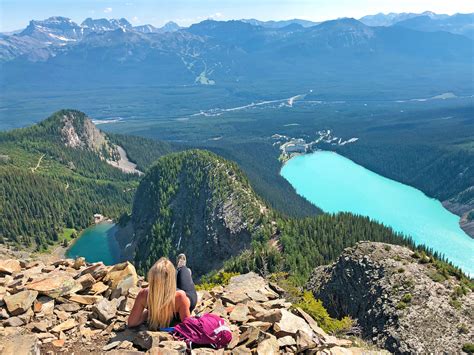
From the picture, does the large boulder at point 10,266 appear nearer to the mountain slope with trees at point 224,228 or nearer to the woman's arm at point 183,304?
the woman's arm at point 183,304

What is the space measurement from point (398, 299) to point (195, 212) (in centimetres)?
9035

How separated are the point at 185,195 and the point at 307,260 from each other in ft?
227

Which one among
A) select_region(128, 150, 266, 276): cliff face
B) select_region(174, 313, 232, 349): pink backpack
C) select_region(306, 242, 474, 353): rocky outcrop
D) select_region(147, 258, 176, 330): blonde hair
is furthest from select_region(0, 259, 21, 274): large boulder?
select_region(128, 150, 266, 276): cliff face

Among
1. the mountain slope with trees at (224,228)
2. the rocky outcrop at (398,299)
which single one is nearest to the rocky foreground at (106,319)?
the rocky outcrop at (398,299)

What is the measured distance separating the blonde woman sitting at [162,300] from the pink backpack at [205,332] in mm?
670

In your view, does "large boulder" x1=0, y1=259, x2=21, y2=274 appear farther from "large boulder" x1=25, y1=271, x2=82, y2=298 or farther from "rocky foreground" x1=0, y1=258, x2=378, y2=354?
"large boulder" x1=25, y1=271, x2=82, y2=298

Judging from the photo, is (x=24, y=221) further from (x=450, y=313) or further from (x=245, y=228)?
(x=450, y=313)

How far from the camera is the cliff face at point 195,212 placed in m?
110

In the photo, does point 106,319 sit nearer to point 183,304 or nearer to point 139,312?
point 139,312

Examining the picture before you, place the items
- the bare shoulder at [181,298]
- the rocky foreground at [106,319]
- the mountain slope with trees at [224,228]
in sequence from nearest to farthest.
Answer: the rocky foreground at [106,319]
the bare shoulder at [181,298]
the mountain slope with trees at [224,228]

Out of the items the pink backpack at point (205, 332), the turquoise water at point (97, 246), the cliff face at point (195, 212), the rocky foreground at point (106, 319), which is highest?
Result: the pink backpack at point (205, 332)

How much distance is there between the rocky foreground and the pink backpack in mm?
448

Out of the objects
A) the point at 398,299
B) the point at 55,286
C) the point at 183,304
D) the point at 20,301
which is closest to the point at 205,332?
the point at 183,304

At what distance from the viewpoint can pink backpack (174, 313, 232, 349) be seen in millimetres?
21000
